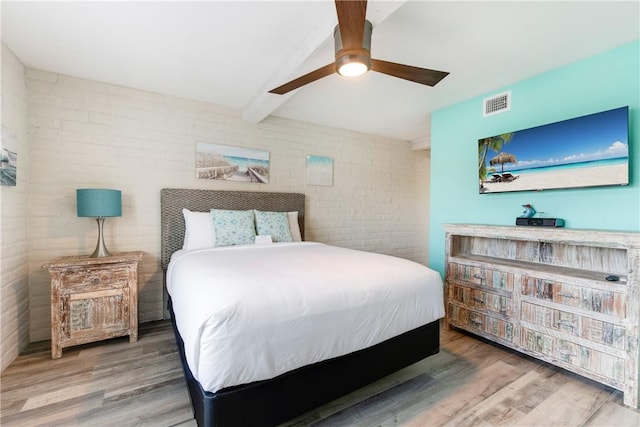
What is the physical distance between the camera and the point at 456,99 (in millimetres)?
3152

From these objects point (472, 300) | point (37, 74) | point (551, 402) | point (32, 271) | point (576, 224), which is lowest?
point (551, 402)

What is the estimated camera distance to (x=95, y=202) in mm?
2414

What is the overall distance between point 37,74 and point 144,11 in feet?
5.36

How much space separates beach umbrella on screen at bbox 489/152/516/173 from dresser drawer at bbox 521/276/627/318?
44.0 inches

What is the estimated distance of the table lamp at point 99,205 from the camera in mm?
2400

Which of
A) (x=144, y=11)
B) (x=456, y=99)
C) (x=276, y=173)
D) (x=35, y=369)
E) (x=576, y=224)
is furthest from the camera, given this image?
(x=276, y=173)

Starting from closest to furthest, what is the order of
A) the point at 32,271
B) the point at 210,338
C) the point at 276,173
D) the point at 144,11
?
the point at 210,338 < the point at 144,11 < the point at 32,271 < the point at 276,173

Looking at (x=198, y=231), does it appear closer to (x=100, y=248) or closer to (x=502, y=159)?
(x=100, y=248)

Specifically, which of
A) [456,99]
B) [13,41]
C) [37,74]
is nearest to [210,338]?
[13,41]

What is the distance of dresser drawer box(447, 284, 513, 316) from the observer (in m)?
2.39

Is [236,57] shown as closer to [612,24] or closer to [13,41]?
[13,41]

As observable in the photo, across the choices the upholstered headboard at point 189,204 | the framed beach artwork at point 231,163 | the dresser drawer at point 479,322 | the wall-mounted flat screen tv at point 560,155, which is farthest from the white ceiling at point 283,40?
the dresser drawer at point 479,322

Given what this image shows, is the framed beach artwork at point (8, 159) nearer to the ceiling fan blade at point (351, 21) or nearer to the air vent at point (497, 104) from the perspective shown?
the ceiling fan blade at point (351, 21)

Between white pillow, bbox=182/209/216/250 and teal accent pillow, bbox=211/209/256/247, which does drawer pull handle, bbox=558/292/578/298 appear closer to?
teal accent pillow, bbox=211/209/256/247
